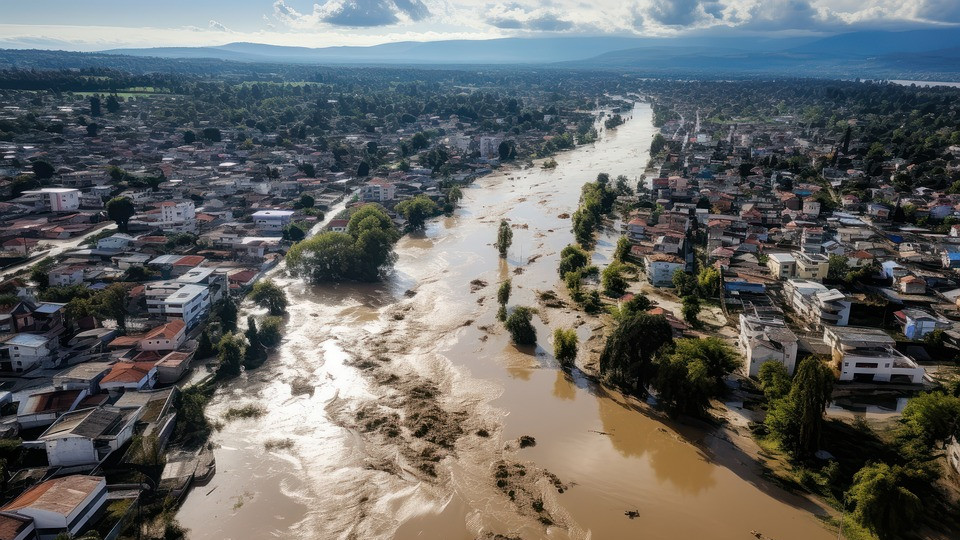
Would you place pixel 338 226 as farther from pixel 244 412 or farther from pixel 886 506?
pixel 886 506

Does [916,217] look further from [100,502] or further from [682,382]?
[100,502]

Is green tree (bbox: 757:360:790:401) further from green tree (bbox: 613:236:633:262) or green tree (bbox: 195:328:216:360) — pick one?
green tree (bbox: 195:328:216:360)

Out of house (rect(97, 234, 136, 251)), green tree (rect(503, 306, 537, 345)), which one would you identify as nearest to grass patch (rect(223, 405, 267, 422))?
green tree (rect(503, 306, 537, 345))

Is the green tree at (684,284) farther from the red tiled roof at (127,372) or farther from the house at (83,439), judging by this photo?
the house at (83,439)

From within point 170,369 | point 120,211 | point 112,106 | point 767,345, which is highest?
point 112,106

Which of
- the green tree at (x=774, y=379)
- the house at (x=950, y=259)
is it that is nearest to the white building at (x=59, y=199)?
the green tree at (x=774, y=379)

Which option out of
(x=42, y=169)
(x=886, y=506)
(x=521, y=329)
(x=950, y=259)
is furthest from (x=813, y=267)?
(x=42, y=169)

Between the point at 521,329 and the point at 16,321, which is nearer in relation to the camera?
the point at 16,321
